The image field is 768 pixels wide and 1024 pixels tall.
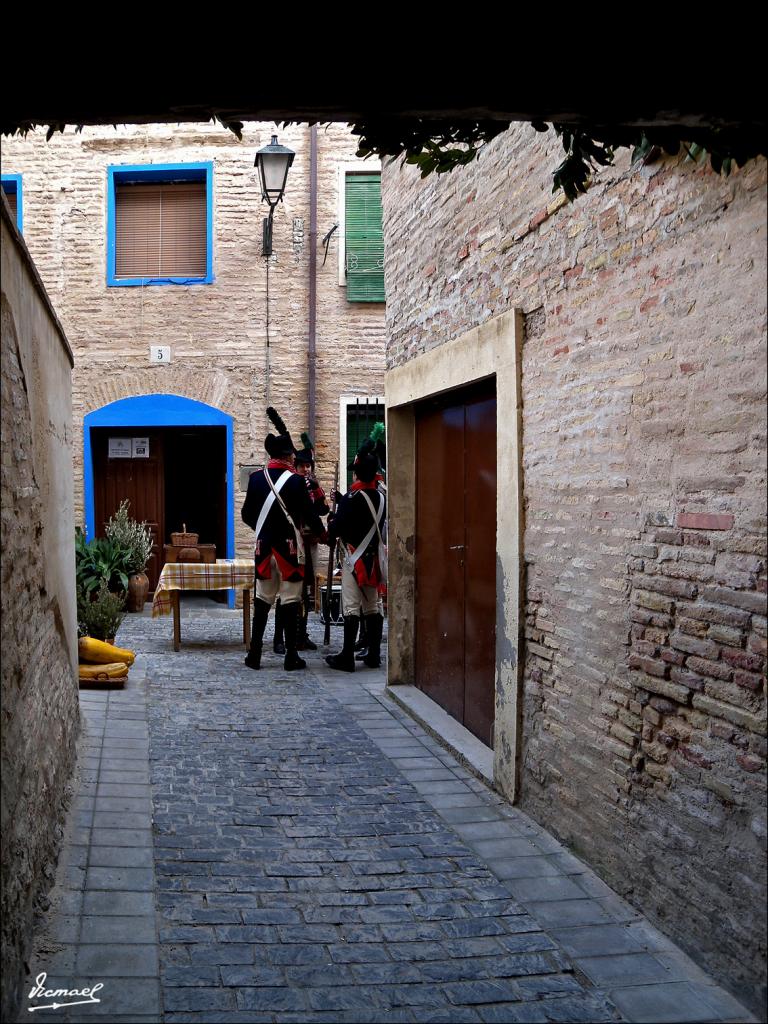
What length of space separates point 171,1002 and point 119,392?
36.9 feet

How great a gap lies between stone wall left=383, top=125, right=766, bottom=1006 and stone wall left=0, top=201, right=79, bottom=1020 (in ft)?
7.61

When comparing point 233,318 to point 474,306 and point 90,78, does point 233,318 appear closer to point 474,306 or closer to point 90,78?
point 474,306

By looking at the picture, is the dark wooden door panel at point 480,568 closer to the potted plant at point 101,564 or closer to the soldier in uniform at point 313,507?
the soldier in uniform at point 313,507

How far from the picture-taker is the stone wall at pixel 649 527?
3.50 meters

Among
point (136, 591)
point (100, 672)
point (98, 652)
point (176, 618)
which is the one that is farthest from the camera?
point (136, 591)

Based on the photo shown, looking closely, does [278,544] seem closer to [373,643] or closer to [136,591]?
[373,643]

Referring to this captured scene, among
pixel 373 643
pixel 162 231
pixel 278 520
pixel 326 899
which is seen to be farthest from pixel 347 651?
pixel 162 231

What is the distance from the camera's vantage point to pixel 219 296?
13922mm

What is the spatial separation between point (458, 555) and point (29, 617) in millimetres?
3361

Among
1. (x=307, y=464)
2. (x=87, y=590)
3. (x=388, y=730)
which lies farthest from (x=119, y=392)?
(x=388, y=730)

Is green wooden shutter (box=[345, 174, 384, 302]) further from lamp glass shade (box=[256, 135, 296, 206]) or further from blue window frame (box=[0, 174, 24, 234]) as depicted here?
blue window frame (box=[0, 174, 24, 234])

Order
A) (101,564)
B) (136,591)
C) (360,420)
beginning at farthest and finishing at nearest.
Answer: (360,420), (136,591), (101,564)

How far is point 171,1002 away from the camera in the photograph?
3.37 m

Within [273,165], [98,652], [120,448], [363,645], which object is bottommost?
[363,645]
